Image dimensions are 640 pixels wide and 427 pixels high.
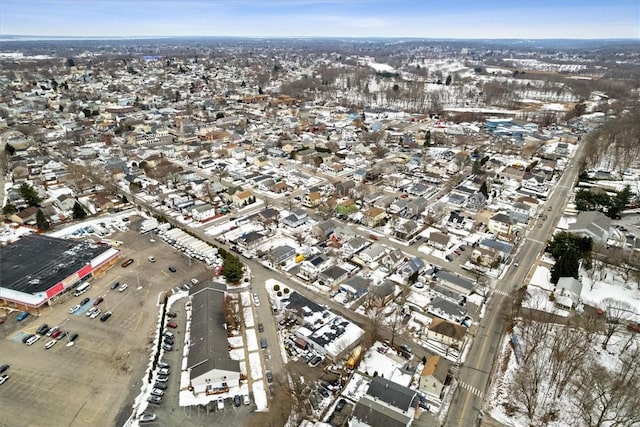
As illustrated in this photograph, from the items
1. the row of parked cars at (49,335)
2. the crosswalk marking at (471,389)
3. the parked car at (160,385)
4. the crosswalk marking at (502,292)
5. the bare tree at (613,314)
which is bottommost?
the crosswalk marking at (471,389)

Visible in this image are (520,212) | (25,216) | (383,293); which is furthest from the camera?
(520,212)

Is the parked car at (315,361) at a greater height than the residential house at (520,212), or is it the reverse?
the residential house at (520,212)

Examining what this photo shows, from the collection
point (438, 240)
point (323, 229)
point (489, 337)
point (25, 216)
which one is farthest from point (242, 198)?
point (489, 337)

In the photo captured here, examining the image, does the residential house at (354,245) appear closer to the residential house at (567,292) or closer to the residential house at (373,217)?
the residential house at (373,217)

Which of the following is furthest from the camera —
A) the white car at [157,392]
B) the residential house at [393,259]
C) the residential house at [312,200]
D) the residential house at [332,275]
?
the residential house at [312,200]

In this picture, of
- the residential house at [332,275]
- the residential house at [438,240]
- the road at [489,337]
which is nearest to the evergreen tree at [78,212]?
the residential house at [332,275]

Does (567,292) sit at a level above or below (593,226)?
below

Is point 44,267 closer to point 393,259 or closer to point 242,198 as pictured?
point 242,198
